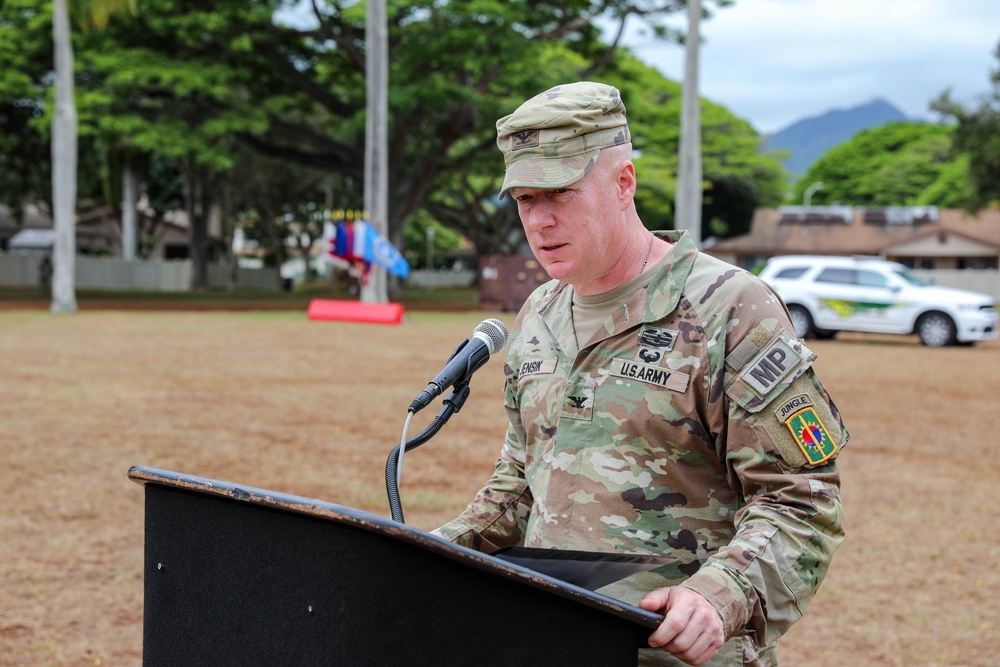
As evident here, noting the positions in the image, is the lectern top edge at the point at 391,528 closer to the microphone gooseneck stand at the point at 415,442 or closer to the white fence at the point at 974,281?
the microphone gooseneck stand at the point at 415,442

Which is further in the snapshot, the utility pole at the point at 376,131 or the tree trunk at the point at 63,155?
the utility pole at the point at 376,131

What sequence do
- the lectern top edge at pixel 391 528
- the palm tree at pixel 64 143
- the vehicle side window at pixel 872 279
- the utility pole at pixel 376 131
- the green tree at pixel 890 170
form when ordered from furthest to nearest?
1. the green tree at pixel 890 170
2. the utility pole at pixel 376 131
3. the palm tree at pixel 64 143
4. the vehicle side window at pixel 872 279
5. the lectern top edge at pixel 391 528

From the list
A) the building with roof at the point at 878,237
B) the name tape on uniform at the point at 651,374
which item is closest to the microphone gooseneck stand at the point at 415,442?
the name tape on uniform at the point at 651,374

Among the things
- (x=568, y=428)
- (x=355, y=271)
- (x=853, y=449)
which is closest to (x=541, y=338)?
(x=568, y=428)

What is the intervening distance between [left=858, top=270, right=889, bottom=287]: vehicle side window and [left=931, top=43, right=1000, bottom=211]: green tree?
16.4m

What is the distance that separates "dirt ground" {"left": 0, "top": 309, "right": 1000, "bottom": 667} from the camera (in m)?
4.77

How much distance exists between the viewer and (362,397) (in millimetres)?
11289

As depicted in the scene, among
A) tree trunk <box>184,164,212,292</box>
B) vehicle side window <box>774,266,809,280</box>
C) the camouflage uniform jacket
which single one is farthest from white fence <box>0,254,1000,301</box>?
the camouflage uniform jacket

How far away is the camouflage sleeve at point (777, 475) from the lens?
5.71 ft

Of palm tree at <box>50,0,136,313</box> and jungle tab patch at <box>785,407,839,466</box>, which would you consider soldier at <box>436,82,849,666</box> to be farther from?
palm tree at <box>50,0,136,313</box>

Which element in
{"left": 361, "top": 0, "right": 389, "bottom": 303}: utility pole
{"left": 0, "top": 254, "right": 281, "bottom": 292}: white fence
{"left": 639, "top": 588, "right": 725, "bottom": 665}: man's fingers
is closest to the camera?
{"left": 639, "top": 588, "right": 725, "bottom": 665}: man's fingers

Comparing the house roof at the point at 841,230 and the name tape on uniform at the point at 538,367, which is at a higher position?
the house roof at the point at 841,230

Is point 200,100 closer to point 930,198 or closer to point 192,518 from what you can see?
point 192,518

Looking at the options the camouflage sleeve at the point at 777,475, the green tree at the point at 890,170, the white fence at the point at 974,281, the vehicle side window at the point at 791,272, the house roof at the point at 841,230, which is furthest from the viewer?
the green tree at the point at 890,170
